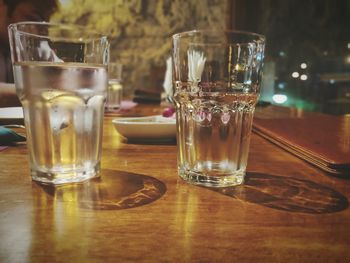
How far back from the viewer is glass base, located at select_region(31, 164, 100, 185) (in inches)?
17.9

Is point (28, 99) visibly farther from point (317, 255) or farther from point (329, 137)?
point (329, 137)

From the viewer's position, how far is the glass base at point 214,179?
45 cm

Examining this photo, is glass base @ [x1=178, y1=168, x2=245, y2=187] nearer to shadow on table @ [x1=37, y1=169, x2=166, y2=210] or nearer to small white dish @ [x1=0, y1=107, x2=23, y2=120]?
shadow on table @ [x1=37, y1=169, x2=166, y2=210]

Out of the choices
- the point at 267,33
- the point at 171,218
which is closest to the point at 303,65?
the point at 267,33

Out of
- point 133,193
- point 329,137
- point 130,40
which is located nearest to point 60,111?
point 133,193

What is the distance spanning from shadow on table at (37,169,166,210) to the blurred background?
11.4ft

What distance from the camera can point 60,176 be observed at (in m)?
0.46

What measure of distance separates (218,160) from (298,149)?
0.19 meters

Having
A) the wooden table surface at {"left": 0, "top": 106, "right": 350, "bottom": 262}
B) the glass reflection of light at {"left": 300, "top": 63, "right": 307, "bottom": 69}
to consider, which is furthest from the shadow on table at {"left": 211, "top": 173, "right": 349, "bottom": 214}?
the glass reflection of light at {"left": 300, "top": 63, "right": 307, "bottom": 69}

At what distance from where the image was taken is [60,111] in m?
0.49

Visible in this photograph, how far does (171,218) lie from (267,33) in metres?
4.01

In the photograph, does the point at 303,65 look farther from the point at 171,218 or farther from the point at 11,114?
the point at 171,218

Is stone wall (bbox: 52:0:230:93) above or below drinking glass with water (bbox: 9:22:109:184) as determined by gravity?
above

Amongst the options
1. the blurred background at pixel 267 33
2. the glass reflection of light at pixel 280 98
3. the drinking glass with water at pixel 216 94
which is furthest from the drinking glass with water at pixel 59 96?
the glass reflection of light at pixel 280 98
